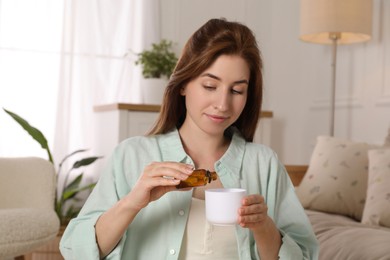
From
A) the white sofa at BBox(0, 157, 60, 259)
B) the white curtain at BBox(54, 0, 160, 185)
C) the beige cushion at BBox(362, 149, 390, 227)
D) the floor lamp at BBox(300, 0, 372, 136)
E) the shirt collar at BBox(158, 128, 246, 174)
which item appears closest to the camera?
the shirt collar at BBox(158, 128, 246, 174)

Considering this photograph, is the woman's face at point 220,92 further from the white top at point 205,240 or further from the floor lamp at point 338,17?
the floor lamp at point 338,17

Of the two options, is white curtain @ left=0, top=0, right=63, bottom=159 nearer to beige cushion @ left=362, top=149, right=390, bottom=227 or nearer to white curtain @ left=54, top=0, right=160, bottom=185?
white curtain @ left=54, top=0, right=160, bottom=185

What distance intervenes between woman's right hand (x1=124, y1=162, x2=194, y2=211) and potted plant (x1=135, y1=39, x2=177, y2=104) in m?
2.61

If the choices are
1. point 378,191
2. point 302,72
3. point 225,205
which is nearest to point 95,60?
point 302,72

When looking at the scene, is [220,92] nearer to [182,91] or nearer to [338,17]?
[182,91]

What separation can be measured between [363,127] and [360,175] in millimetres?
1059

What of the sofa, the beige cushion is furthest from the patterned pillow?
the beige cushion

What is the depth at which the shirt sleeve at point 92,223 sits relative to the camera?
4.58ft

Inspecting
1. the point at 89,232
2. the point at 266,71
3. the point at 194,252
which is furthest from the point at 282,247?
the point at 266,71

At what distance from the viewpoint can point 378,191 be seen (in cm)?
251

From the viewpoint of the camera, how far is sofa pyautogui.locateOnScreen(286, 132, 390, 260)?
2145mm

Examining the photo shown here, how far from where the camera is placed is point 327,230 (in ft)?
7.66

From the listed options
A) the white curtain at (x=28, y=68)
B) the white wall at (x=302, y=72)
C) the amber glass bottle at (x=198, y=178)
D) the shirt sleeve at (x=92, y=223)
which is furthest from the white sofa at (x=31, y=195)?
the white wall at (x=302, y=72)

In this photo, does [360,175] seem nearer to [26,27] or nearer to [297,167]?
[297,167]
